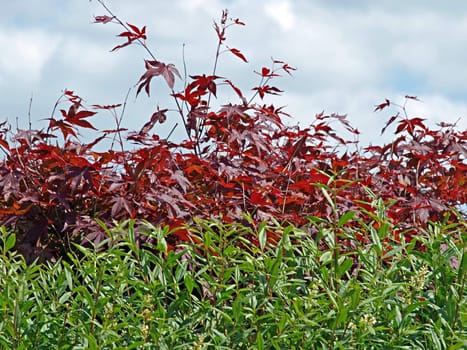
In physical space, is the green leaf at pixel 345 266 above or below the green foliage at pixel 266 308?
above

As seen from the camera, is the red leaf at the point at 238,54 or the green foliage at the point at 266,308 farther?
the red leaf at the point at 238,54

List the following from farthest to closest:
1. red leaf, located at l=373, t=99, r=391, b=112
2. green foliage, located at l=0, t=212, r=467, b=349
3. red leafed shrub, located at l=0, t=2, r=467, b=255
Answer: red leaf, located at l=373, t=99, r=391, b=112
red leafed shrub, located at l=0, t=2, r=467, b=255
green foliage, located at l=0, t=212, r=467, b=349

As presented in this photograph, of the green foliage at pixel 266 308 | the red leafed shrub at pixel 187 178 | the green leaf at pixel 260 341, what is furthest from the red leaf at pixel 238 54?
the green leaf at pixel 260 341

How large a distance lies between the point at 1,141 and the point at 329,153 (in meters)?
2.22

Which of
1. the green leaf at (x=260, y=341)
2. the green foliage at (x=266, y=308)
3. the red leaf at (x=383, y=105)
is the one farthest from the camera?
the red leaf at (x=383, y=105)

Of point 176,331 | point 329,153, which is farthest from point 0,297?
point 329,153

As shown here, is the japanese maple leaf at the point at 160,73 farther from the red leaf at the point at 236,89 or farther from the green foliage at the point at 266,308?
the green foliage at the point at 266,308

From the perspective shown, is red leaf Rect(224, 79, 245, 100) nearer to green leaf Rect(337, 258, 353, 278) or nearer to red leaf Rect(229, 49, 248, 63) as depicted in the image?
red leaf Rect(229, 49, 248, 63)

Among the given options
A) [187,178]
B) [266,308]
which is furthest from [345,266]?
[187,178]

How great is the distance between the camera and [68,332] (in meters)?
2.96

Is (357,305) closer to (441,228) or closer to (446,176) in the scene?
(441,228)

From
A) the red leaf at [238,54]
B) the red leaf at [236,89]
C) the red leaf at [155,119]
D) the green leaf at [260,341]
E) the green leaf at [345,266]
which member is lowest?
the green leaf at [260,341]

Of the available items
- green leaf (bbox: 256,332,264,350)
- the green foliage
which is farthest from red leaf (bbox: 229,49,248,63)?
green leaf (bbox: 256,332,264,350)

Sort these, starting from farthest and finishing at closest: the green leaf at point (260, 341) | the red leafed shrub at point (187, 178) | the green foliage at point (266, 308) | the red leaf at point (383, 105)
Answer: the red leaf at point (383, 105), the red leafed shrub at point (187, 178), the green foliage at point (266, 308), the green leaf at point (260, 341)
